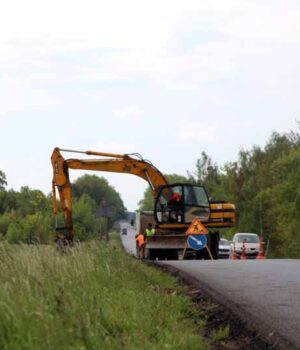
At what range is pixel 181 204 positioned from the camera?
34.7 metres

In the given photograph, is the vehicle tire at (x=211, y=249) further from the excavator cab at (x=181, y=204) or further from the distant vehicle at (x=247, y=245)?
the distant vehicle at (x=247, y=245)

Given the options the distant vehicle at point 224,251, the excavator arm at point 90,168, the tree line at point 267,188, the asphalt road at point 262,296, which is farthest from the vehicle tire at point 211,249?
the tree line at point 267,188

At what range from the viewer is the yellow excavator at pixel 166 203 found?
1334 inches

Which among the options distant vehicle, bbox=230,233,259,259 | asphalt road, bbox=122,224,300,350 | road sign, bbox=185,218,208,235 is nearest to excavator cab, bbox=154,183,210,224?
road sign, bbox=185,218,208,235

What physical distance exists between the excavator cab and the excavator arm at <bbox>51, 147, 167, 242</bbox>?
3.00 ft

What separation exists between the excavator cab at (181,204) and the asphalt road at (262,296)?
1250 centimetres

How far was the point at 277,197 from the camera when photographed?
77.7 m

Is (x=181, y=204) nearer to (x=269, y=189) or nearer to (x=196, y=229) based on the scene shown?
(x=196, y=229)

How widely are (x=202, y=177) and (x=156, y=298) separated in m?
101

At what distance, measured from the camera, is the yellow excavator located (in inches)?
1334

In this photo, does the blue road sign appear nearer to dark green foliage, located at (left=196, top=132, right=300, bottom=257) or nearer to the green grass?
the green grass

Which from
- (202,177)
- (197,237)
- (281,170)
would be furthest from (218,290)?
(202,177)

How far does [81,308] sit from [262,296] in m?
5.94

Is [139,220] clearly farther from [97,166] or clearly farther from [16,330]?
[16,330]
